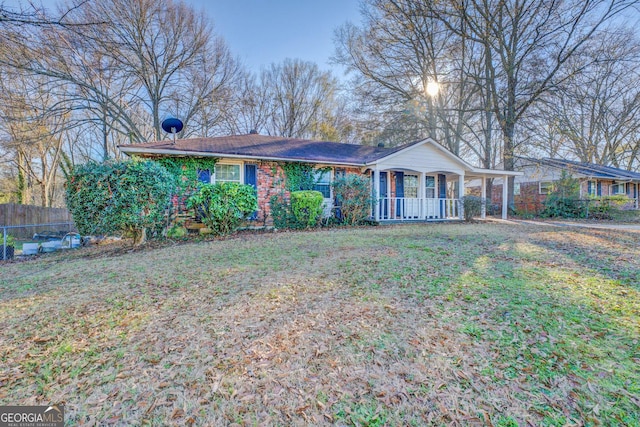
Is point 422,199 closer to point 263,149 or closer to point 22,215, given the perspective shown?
point 263,149

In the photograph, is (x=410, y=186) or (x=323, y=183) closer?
(x=323, y=183)

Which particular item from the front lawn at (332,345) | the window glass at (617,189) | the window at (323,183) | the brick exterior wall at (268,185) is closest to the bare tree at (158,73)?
the brick exterior wall at (268,185)

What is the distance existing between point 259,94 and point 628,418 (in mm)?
23737

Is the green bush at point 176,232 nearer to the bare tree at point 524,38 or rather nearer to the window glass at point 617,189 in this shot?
the bare tree at point 524,38

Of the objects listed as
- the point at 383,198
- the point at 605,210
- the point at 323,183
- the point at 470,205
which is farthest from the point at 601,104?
the point at 323,183

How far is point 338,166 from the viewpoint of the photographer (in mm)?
11484

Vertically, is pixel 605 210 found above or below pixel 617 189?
below

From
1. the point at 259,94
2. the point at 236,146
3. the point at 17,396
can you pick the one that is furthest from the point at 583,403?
the point at 259,94

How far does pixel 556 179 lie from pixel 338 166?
15665mm

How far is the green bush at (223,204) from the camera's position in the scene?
7.67 meters

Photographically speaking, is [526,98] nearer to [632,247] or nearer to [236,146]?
[632,247]

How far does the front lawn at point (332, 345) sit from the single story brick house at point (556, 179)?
647 inches

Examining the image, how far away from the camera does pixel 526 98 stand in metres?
15.5

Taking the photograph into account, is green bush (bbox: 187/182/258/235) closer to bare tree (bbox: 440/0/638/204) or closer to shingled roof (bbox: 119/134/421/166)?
shingled roof (bbox: 119/134/421/166)
